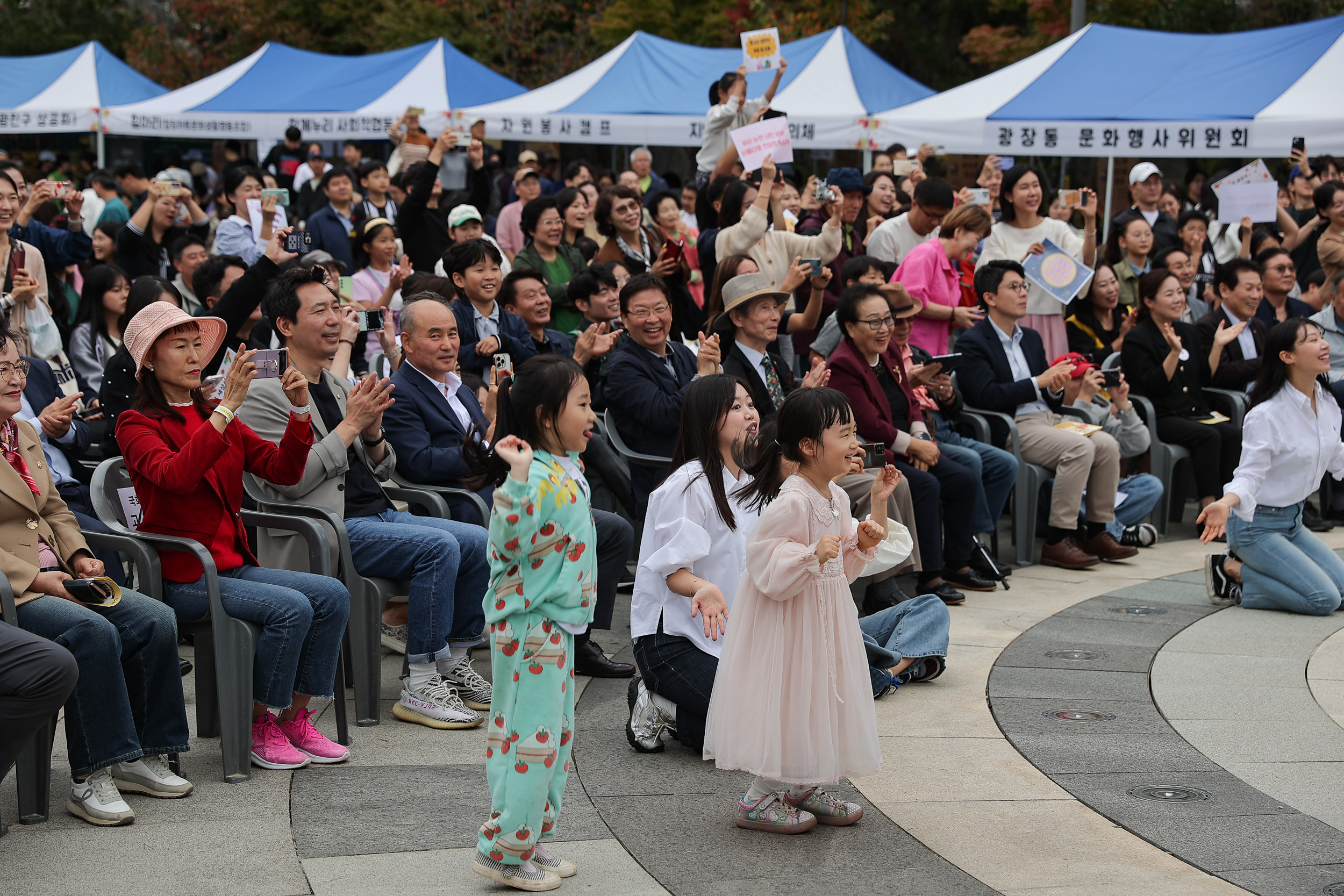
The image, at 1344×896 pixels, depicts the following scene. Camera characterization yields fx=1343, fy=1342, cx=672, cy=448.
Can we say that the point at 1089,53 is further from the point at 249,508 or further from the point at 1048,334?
the point at 249,508

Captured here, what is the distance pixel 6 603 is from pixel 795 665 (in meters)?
2.29

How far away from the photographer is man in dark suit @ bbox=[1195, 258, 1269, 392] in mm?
9102

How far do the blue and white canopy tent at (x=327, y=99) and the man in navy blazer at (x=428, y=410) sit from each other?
10535 millimetres

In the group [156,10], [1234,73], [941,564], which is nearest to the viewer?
[941,564]

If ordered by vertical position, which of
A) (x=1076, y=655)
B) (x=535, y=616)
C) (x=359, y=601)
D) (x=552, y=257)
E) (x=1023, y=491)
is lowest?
(x=1076, y=655)

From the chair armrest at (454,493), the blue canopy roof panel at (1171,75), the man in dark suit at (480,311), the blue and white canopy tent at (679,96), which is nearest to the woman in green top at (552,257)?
A: the man in dark suit at (480,311)

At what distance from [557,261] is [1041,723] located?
15.7 ft

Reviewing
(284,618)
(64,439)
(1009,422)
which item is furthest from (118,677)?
(1009,422)

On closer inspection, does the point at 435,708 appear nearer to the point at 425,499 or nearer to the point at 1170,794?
the point at 425,499

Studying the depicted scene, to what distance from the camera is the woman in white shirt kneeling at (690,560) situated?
4.60 m

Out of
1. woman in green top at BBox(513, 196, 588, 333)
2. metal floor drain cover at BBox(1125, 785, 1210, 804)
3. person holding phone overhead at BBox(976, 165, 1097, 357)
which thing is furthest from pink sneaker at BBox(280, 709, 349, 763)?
person holding phone overhead at BBox(976, 165, 1097, 357)

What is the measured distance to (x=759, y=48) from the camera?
9.82 meters

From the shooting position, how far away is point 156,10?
33938 mm

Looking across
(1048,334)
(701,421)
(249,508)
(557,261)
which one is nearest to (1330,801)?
(701,421)
